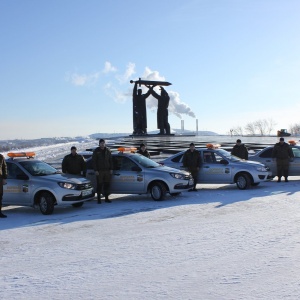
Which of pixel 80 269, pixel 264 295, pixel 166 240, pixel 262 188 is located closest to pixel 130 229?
pixel 166 240

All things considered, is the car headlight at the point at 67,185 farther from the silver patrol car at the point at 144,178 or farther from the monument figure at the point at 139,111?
the monument figure at the point at 139,111

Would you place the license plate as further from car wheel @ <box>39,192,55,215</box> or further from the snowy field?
car wheel @ <box>39,192,55,215</box>

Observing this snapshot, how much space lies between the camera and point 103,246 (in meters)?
7.60

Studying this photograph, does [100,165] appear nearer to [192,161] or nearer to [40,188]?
[40,188]

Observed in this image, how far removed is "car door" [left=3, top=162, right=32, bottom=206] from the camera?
38.1ft

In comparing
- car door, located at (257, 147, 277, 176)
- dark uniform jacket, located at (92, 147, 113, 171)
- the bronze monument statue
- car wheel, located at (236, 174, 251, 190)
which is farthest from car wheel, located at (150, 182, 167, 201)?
the bronze monument statue

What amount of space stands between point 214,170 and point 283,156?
3104 mm

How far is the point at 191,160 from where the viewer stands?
15234 mm

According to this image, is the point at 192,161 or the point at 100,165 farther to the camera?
the point at 192,161

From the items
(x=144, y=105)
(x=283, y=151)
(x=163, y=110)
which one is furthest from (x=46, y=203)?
(x=163, y=110)

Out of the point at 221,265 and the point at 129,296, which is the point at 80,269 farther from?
the point at 221,265

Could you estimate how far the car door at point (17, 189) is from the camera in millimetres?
11625

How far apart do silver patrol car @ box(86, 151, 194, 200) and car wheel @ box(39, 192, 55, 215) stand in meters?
2.61

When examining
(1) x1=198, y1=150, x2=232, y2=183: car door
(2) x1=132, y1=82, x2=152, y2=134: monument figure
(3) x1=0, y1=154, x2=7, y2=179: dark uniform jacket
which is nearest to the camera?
(3) x1=0, y1=154, x2=7, y2=179: dark uniform jacket
